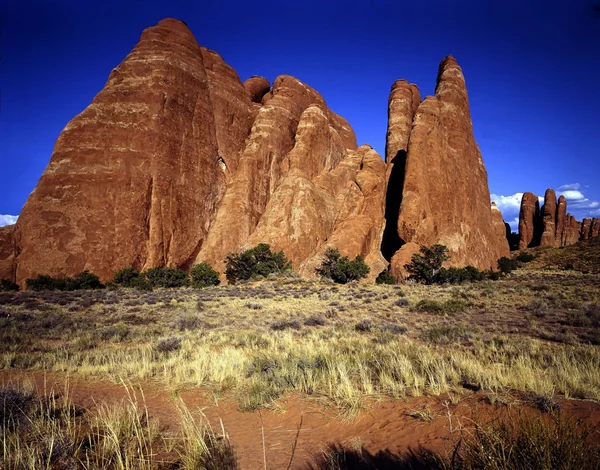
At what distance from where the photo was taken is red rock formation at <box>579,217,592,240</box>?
86.2 meters

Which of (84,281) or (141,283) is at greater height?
(141,283)

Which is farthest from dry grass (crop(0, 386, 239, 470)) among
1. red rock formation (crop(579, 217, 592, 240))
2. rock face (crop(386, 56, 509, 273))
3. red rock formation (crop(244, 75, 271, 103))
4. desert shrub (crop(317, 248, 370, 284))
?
red rock formation (crop(579, 217, 592, 240))

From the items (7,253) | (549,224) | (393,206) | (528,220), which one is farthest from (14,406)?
(528,220)

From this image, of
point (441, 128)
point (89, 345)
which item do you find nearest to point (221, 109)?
point (441, 128)

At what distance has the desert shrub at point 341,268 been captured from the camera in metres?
33.5

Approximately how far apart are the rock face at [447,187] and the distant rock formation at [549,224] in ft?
130

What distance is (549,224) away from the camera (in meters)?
74.9

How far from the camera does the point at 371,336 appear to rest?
395 inches

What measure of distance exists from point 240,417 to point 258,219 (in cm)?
4514

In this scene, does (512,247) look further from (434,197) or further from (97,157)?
(97,157)

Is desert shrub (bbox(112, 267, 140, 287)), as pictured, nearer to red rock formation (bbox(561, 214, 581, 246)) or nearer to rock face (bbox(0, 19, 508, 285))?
rock face (bbox(0, 19, 508, 285))

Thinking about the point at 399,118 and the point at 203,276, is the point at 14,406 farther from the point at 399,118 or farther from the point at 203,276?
the point at 399,118

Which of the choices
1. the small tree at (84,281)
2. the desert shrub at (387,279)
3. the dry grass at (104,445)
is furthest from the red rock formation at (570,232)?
the dry grass at (104,445)

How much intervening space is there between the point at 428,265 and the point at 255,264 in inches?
757
